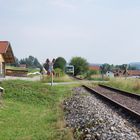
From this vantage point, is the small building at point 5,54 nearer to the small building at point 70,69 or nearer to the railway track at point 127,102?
the railway track at point 127,102

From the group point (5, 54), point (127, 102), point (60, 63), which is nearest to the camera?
point (127, 102)

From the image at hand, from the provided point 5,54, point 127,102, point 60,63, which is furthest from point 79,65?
point 127,102

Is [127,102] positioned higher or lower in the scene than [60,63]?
lower

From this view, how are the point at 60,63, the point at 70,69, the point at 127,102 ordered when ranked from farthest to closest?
1. the point at 60,63
2. the point at 70,69
3. the point at 127,102

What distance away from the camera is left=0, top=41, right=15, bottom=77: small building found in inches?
2008

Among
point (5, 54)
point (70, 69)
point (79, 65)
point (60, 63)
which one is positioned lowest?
point (70, 69)

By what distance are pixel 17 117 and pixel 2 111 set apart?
1.41 meters

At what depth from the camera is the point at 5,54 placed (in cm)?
5372

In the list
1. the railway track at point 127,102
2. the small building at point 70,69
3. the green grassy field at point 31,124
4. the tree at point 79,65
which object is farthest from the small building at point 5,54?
the tree at point 79,65

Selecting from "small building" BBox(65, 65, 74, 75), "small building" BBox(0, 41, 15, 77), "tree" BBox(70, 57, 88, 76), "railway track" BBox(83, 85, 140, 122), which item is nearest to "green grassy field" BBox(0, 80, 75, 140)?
"railway track" BBox(83, 85, 140, 122)

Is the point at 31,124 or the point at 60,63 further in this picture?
the point at 60,63

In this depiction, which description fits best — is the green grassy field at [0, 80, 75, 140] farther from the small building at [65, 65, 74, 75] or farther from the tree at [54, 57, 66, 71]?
the tree at [54, 57, 66, 71]

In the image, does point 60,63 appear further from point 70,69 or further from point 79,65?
point 70,69

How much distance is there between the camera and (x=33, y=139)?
11.0 m
